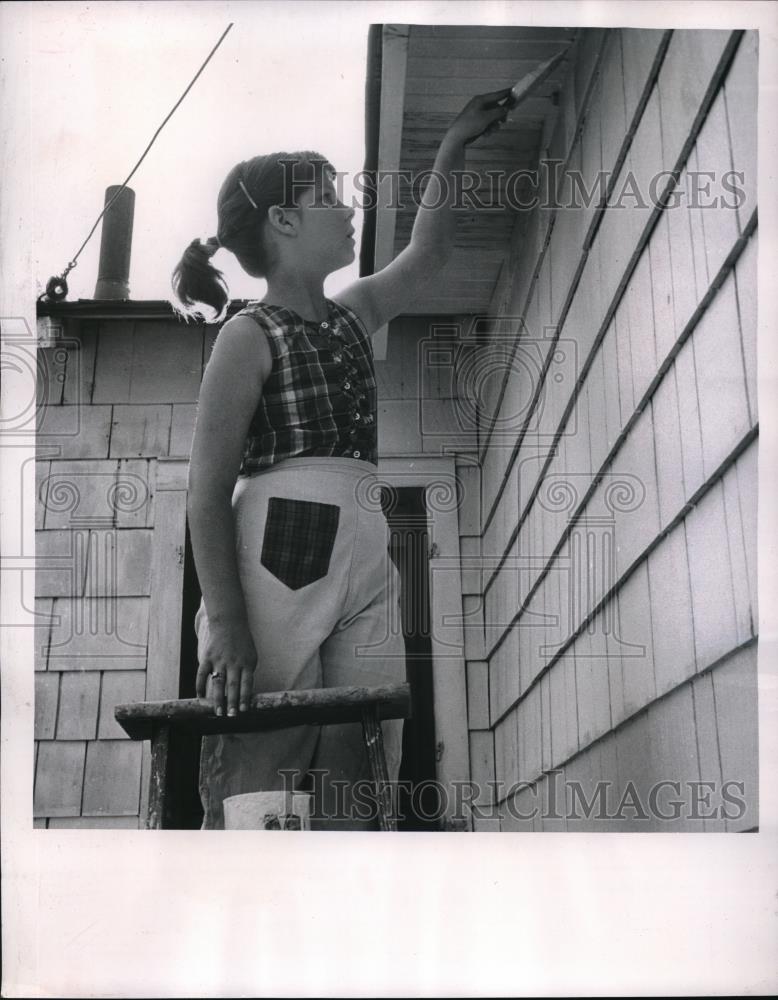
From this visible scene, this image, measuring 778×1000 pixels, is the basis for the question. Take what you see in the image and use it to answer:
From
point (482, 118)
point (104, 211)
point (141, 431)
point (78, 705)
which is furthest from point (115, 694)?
point (482, 118)

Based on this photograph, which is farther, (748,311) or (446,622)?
(446,622)

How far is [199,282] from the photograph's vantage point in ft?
5.78

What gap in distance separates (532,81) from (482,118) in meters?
0.09

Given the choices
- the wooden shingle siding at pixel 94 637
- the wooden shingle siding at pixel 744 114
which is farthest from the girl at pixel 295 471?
the wooden shingle siding at pixel 744 114

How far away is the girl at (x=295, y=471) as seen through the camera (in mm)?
1685

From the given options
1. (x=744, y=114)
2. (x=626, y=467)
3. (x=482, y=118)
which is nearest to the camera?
(x=744, y=114)

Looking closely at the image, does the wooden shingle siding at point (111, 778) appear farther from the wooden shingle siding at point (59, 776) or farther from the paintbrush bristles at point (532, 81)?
the paintbrush bristles at point (532, 81)

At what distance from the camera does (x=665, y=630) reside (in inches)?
59.6

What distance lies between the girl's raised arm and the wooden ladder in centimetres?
58

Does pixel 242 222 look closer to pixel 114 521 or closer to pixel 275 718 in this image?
pixel 114 521

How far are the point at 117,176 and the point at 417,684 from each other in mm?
943

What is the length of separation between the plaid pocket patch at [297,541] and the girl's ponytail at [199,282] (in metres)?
0.34

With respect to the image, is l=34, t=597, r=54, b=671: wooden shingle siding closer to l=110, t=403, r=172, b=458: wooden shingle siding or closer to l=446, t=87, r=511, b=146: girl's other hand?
l=110, t=403, r=172, b=458: wooden shingle siding

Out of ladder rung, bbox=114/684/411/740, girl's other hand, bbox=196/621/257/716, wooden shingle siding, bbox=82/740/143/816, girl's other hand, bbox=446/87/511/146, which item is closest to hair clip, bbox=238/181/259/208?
girl's other hand, bbox=446/87/511/146
